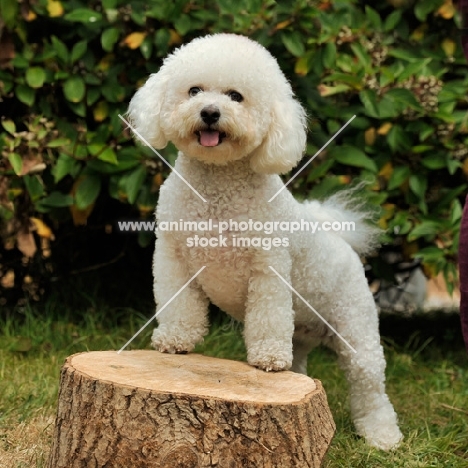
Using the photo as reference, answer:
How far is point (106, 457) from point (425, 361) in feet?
6.81

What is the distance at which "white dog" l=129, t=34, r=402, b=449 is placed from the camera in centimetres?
227

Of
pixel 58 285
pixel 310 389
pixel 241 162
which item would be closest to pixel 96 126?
pixel 58 285

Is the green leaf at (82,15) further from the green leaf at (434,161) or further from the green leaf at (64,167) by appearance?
the green leaf at (434,161)

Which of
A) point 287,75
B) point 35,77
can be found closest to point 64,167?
point 35,77

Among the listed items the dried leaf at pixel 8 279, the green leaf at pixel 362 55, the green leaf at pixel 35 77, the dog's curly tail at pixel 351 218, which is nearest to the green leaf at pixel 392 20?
the green leaf at pixel 362 55

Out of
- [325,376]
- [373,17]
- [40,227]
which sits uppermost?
[373,17]

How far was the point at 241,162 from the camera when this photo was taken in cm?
242

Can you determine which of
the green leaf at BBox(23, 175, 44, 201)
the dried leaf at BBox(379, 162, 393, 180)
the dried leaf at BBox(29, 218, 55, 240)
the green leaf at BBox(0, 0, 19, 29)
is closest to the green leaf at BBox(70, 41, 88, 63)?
the green leaf at BBox(0, 0, 19, 29)

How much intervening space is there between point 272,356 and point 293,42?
1.41 m

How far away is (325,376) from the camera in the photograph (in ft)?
11.2

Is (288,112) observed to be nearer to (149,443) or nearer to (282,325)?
(282,325)

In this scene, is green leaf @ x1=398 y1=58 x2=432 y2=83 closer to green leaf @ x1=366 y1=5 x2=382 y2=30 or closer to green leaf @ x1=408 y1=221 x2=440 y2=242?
green leaf @ x1=366 y1=5 x2=382 y2=30

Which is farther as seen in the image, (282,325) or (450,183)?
(450,183)

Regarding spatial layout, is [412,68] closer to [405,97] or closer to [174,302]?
[405,97]
